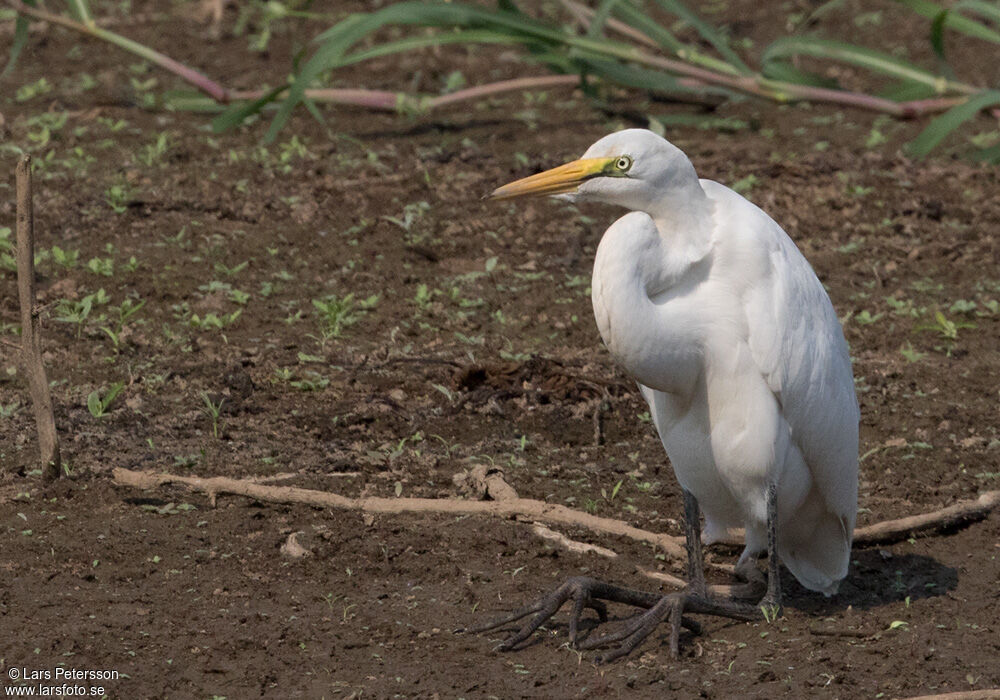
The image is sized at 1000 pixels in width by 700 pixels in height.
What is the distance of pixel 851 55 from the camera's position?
6629 millimetres

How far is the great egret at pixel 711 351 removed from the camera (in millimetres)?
3076

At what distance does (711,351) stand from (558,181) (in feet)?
1.86

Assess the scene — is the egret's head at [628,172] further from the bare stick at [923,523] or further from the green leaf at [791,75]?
the green leaf at [791,75]

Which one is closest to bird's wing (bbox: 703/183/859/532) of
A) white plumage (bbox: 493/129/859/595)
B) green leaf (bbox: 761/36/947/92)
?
white plumage (bbox: 493/129/859/595)

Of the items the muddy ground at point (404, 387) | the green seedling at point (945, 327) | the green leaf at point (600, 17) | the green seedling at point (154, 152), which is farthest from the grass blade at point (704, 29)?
the green seedling at point (154, 152)

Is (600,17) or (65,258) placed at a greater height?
(600,17)

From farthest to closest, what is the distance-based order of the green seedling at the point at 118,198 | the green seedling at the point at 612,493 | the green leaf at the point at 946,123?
the green leaf at the point at 946,123, the green seedling at the point at 118,198, the green seedling at the point at 612,493

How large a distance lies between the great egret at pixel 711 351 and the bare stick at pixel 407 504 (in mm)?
255

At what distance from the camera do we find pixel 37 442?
3961 mm

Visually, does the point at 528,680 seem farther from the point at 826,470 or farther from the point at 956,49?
the point at 956,49

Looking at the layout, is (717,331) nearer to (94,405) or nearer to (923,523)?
(923,523)

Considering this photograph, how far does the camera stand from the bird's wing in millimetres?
3188

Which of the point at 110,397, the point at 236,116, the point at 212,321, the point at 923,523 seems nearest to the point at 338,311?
the point at 212,321

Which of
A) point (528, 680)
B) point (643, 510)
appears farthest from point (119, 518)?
point (643, 510)
